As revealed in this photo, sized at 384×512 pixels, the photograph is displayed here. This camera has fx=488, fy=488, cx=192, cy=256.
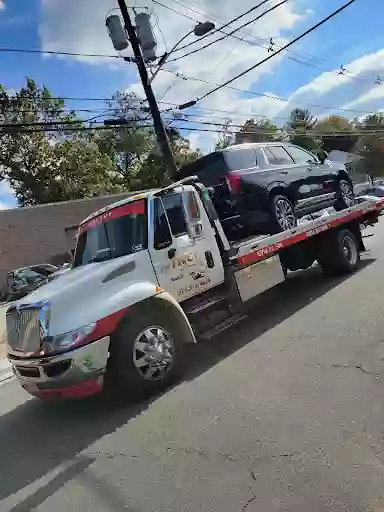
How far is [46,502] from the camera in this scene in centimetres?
367

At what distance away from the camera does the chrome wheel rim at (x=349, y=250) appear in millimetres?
9664

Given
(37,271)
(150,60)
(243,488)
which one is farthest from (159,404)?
(37,271)

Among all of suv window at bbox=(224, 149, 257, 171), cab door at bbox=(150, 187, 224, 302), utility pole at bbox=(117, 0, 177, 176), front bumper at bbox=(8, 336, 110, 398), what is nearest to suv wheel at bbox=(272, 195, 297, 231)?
suv window at bbox=(224, 149, 257, 171)

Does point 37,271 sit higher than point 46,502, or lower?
higher

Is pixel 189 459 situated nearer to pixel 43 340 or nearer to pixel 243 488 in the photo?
pixel 243 488

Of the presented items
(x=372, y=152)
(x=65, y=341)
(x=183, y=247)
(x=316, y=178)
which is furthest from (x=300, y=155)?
(x=372, y=152)

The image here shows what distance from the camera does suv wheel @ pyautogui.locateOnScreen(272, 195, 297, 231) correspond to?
8.16 m

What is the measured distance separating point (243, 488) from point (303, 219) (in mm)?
6706

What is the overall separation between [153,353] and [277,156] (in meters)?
5.08

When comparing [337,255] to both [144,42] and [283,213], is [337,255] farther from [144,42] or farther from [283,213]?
[144,42]

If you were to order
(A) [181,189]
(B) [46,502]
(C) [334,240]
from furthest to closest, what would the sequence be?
(C) [334,240]
(A) [181,189]
(B) [46,502]

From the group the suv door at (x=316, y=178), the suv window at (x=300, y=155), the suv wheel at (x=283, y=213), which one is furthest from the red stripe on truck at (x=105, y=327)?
the suv window at (x=300, y=155)

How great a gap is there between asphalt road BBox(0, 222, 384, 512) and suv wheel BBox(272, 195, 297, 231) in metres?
2.12

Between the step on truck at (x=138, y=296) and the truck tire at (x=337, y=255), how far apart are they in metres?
1.54
